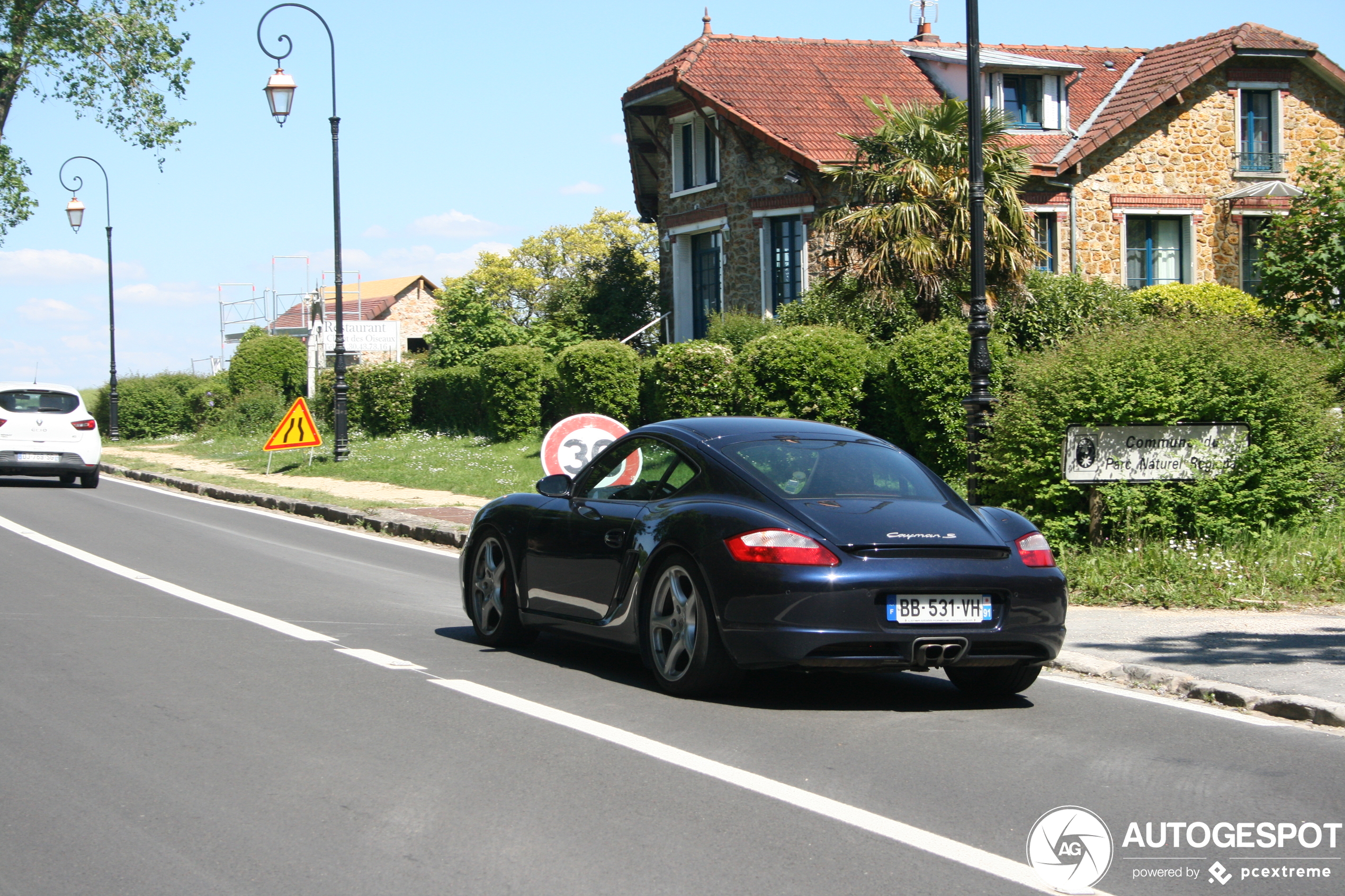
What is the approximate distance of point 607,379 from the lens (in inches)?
985

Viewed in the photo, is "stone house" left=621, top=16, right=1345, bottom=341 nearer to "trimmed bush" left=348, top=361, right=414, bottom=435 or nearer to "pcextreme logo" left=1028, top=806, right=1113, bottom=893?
"trimmed bush" left=348, top=361, right=414, bottom=435

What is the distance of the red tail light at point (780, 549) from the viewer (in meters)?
6.30

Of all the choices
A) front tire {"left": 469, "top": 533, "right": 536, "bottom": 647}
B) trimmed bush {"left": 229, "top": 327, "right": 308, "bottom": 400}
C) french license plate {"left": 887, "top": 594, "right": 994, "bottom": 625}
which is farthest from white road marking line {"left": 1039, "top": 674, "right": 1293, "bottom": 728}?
trimmed bush {"left": 229, "top": 327, "right": 308, "bottom": 400}

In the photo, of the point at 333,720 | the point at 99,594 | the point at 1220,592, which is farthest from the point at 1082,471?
the point at 99,594

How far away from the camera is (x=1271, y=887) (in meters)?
4.16

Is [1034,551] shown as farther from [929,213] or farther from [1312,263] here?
[929,213]

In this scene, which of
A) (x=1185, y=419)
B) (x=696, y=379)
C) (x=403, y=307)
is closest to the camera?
(x=1185, y=419)

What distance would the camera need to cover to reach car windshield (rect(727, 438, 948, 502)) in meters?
6.91

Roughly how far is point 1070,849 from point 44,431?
22582 mm

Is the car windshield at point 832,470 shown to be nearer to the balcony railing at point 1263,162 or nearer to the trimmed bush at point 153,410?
the balcony railing at point 1263,162

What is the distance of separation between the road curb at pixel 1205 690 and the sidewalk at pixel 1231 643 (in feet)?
0.30

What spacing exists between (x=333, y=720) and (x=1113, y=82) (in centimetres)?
3223

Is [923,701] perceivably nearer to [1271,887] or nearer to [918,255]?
[1271,887]

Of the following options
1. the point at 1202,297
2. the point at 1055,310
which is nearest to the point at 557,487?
the point at 1055,310
